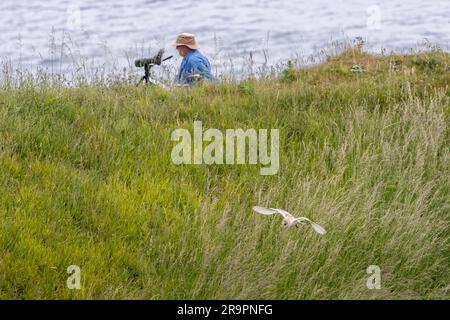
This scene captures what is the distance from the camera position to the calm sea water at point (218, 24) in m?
22.6

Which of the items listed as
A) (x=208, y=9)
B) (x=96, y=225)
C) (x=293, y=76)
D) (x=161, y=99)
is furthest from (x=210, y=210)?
(x=208, y=9)

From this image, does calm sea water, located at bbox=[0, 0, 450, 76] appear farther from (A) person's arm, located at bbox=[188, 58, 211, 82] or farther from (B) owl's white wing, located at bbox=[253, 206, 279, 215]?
(B) owl's white wing, located at bbox=[253, 206, 279, 215]

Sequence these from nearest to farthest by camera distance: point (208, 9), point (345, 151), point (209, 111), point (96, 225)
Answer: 1. point (96, 225)
2. point (345, 151)
3. point (209, 111)
4. point (208, 9)

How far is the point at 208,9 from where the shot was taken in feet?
115

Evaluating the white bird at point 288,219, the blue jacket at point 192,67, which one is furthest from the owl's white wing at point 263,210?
the blue jacket at point 192,67

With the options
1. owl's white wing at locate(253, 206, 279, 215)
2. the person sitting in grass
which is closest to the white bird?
owl's white wing at locate(253, 206, 279, 215)

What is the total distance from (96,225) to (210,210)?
0.91 m

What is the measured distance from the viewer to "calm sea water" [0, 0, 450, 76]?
22.6m

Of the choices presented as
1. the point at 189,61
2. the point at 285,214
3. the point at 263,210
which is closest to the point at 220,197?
the point at 263,210
